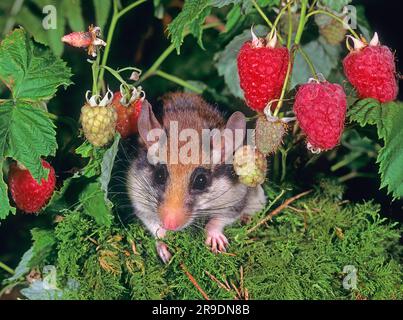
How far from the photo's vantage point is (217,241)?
1.89 m

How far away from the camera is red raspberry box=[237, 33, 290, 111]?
68.9 inches

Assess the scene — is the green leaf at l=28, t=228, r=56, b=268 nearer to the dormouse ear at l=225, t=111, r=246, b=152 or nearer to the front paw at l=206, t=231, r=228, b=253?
the front paw at l=206, t=231, r=228, b=253

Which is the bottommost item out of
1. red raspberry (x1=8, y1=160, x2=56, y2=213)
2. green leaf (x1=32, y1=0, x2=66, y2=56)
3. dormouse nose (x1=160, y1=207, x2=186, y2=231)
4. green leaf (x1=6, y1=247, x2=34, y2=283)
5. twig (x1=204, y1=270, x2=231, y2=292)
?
twig (x1=204, y1=270, x2=231, y2=292)

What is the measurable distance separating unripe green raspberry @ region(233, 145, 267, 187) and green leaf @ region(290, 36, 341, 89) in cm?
45

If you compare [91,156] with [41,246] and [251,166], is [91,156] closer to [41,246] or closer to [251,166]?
[41,246]

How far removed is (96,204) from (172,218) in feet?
0.61

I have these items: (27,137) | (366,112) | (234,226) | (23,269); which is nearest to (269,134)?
(366,112)

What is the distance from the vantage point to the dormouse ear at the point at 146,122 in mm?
1809

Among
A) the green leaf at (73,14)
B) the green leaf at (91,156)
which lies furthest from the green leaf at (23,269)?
the green leaf at (73,14)

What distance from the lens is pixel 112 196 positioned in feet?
6.69

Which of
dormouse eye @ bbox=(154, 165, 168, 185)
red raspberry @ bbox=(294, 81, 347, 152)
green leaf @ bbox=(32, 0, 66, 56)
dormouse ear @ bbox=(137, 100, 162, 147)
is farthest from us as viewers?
green leaf @ bbox=(32, 0, 66, 56)

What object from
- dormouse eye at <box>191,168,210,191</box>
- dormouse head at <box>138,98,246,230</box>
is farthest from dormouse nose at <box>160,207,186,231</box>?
dormouse eye at <box>191,168,210,191</box>
